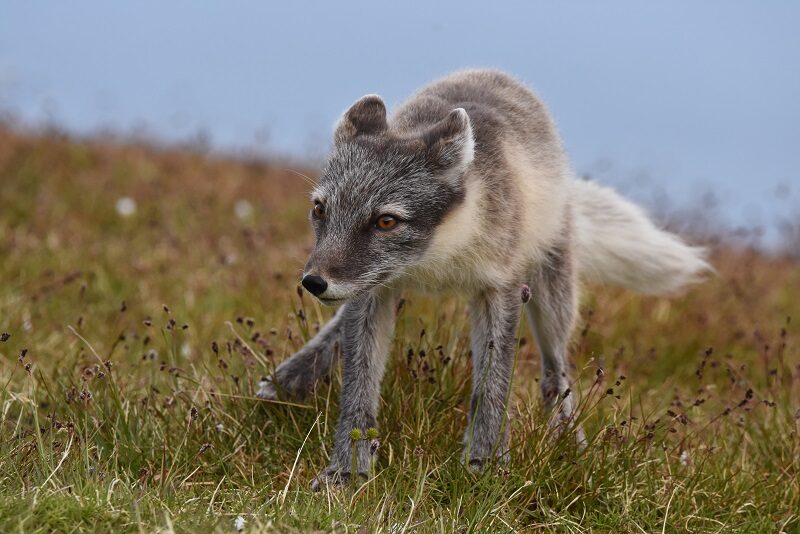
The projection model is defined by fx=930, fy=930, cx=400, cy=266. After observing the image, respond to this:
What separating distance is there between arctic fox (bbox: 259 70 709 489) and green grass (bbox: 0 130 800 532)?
16cm

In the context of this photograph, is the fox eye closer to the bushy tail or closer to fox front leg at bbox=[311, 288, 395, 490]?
fox front leg at bbox=[311, 288, 395, 490]

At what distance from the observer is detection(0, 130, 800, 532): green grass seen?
11.7 ft

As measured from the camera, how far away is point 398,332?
4.91m

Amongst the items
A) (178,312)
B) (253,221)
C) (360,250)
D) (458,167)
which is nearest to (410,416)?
(360,250)

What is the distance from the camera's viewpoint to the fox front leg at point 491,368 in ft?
13.4

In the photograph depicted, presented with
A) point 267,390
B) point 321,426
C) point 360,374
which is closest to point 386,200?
point 360,374

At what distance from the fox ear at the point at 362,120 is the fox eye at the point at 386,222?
0.50 metres

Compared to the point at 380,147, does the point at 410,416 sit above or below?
below

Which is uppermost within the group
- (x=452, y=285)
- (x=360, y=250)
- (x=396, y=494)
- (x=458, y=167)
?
(x=458, y=167)

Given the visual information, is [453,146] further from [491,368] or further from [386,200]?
[491,368]

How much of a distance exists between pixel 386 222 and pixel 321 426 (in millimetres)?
1101

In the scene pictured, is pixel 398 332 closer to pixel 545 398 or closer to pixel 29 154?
pixel 545 398

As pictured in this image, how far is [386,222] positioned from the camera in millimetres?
3889

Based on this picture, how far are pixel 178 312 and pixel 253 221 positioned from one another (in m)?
3.60
